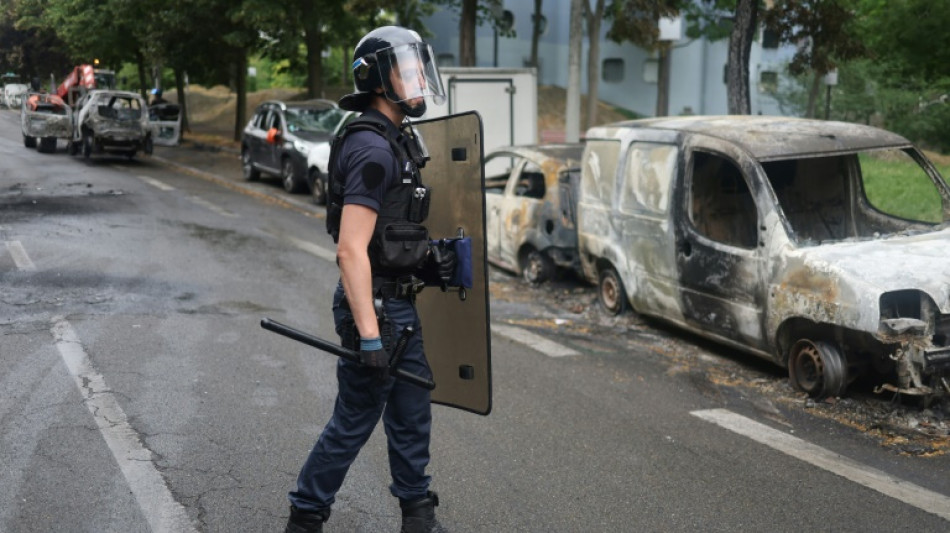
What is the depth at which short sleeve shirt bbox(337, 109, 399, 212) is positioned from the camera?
350 centimetres

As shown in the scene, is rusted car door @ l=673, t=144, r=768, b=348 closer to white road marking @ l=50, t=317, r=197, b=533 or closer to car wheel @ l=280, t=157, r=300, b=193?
white road marking @ l=50, t=317, r=197, b=533

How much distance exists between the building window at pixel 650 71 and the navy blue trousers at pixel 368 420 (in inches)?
1634

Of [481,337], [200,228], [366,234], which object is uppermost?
[366,234]

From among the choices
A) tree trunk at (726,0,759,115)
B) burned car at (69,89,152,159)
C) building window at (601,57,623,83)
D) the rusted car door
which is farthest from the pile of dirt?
the rusted car door

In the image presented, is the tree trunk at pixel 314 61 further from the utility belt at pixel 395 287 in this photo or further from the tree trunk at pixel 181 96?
the utility belt at pixel 395 287

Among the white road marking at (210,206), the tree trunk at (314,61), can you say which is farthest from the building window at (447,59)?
the white road marking at (210,206)

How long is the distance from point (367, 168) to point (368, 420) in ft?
3.02

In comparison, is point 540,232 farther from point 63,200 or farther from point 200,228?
point 63,200

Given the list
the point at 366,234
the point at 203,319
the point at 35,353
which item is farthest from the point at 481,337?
the point at 203,319

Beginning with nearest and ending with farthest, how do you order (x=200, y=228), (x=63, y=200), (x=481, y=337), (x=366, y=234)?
1. (x=366, y=234)
2. (x=481, y=337)
3. (x=200, y=228)
4. (x=63, y=200)

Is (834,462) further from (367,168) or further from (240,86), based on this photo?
(240,86)

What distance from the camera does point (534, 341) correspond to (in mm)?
8148

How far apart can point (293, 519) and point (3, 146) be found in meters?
26.7

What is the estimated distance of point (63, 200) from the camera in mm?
16422
